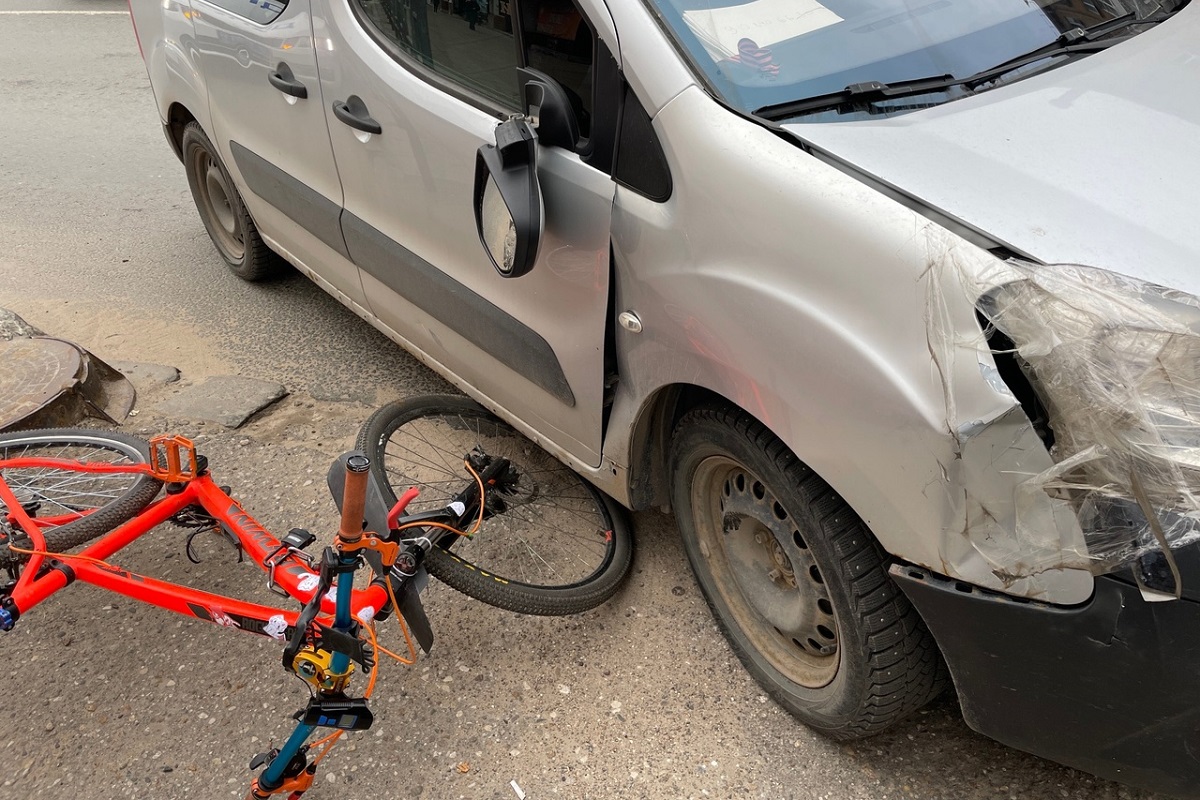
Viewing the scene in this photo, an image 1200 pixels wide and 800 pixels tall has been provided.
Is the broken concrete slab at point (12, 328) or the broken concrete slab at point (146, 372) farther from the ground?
the broken concrete slab at point (12, 328)

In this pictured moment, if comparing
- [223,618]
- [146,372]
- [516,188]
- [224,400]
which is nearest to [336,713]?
[223,618]

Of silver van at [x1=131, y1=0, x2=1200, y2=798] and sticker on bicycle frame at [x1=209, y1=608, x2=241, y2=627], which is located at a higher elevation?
silver van at [x1=131, y1=0, x2=1200, y2=798]

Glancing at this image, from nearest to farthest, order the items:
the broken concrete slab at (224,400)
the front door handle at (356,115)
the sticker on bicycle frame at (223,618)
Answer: the sticker on bicycle frame at (223,618) < the front door handle at (356,115) < the broken concrete slab at (224,400)

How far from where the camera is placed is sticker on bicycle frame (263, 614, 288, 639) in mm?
1971

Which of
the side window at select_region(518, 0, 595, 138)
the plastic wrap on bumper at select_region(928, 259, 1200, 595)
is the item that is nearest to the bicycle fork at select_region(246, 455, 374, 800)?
the side window at select_region(518, 0, 595, 138)

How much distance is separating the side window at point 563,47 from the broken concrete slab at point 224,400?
70.8 inches

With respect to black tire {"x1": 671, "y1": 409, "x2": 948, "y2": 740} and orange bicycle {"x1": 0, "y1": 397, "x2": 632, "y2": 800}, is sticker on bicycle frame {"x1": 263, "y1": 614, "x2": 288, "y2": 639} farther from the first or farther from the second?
black tire {"x1": 671, "y1": 409, "x2": 948, "y2": 740}

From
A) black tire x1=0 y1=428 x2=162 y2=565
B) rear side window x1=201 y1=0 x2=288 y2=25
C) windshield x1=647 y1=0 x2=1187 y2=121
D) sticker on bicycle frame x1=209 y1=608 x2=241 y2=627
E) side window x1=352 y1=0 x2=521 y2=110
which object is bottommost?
black tire x1=0 y1=428 x2=162 y2=565

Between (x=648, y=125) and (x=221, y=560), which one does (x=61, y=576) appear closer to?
(x=221, y=560)

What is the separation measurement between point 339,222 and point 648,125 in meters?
1.43

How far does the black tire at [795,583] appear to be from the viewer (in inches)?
71.3

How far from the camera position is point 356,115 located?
2582 mm

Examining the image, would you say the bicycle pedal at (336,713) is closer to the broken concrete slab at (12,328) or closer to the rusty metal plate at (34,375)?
the rusty metal plate at (34,375)

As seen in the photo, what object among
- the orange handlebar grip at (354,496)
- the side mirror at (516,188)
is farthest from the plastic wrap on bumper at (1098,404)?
the orange handlebar grip at (354,496)
